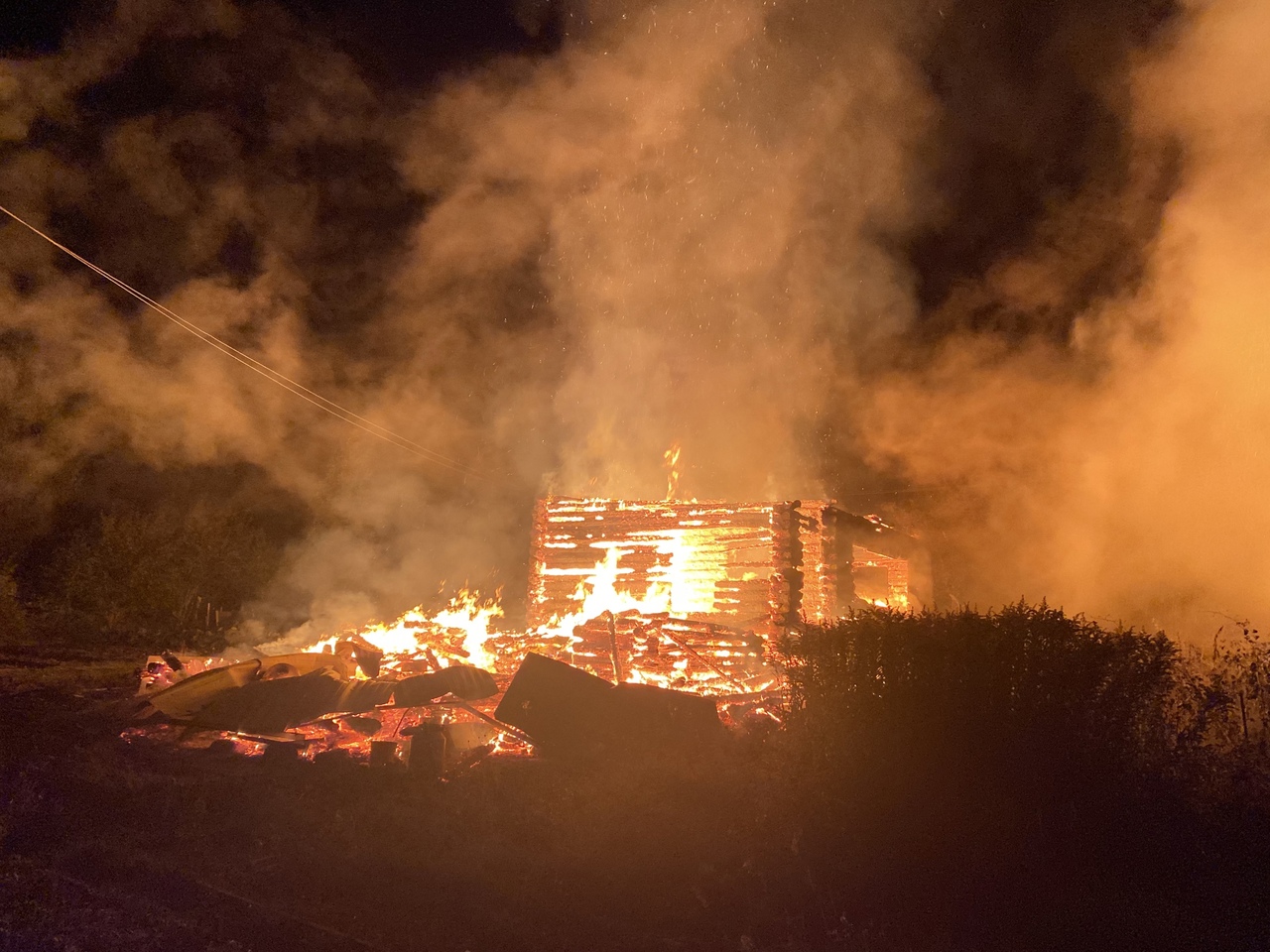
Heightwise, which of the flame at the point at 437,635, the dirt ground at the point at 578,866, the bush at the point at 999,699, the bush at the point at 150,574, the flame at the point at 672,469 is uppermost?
the flame at the point at 672,469

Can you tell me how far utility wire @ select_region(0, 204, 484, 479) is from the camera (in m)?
11.7

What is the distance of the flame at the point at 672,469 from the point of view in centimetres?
1403

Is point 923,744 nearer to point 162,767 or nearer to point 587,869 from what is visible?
point 587,869

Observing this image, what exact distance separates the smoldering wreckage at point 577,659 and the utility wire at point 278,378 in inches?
225

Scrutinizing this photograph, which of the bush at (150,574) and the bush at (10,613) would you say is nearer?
the bush at (10,613)

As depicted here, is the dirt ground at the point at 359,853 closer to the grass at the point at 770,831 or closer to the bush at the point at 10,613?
the grass at the point at 770,831

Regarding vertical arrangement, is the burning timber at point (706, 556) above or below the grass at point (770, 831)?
above

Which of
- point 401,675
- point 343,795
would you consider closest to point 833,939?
point 343,795

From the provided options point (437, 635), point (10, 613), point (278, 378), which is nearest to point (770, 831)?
point (437, 635)

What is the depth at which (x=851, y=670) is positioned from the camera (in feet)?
19.9

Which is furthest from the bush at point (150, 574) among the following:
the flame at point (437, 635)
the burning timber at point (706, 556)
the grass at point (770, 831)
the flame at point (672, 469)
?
the flame at point (672, 469)

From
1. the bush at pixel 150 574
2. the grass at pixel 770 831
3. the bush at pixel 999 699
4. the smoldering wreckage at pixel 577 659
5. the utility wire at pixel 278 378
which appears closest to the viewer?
the grass at pixel 770 831

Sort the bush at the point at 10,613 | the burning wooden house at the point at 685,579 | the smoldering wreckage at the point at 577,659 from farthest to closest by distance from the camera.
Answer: the bush at the point at 10,613 < the burning wooden house at the point at 685,579 < the smoldering wreckage at the point at 577,659

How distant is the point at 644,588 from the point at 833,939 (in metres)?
6.54
